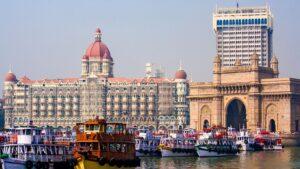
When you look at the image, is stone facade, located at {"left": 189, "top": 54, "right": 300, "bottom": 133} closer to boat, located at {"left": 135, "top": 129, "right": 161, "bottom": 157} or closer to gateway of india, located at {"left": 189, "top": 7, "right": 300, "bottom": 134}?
gateway of india, located at {"left": 189, "top": 7, "right": 300, "bottom": 134}

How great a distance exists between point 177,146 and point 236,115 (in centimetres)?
6208

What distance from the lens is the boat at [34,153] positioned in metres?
71.3

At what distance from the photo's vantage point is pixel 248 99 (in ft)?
554

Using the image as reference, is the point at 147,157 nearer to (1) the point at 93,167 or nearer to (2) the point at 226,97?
(1) the point at 93,167

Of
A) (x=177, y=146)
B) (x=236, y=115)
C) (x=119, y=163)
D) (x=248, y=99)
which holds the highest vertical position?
(x=248, y=99)

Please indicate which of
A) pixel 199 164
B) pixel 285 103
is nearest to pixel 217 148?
pixel 199 164

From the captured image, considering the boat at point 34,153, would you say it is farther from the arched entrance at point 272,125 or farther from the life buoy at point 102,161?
the arched entrance at point 272,125

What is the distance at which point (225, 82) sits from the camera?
174125 millimetres

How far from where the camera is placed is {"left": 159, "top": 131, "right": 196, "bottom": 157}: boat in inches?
4530

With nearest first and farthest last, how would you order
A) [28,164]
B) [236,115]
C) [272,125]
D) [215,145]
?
[28,164] < [215,145] < [272,125] < [236,115]

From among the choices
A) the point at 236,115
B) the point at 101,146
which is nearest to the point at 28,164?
the point at 101,146

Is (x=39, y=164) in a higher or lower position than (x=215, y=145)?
lower

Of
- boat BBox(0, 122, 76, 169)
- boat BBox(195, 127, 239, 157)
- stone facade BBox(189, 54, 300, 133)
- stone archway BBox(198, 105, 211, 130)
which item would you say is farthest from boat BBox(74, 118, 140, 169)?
stone archway BBox(198, 105, 211, 130)

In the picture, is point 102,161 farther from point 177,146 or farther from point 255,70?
point 255,70
